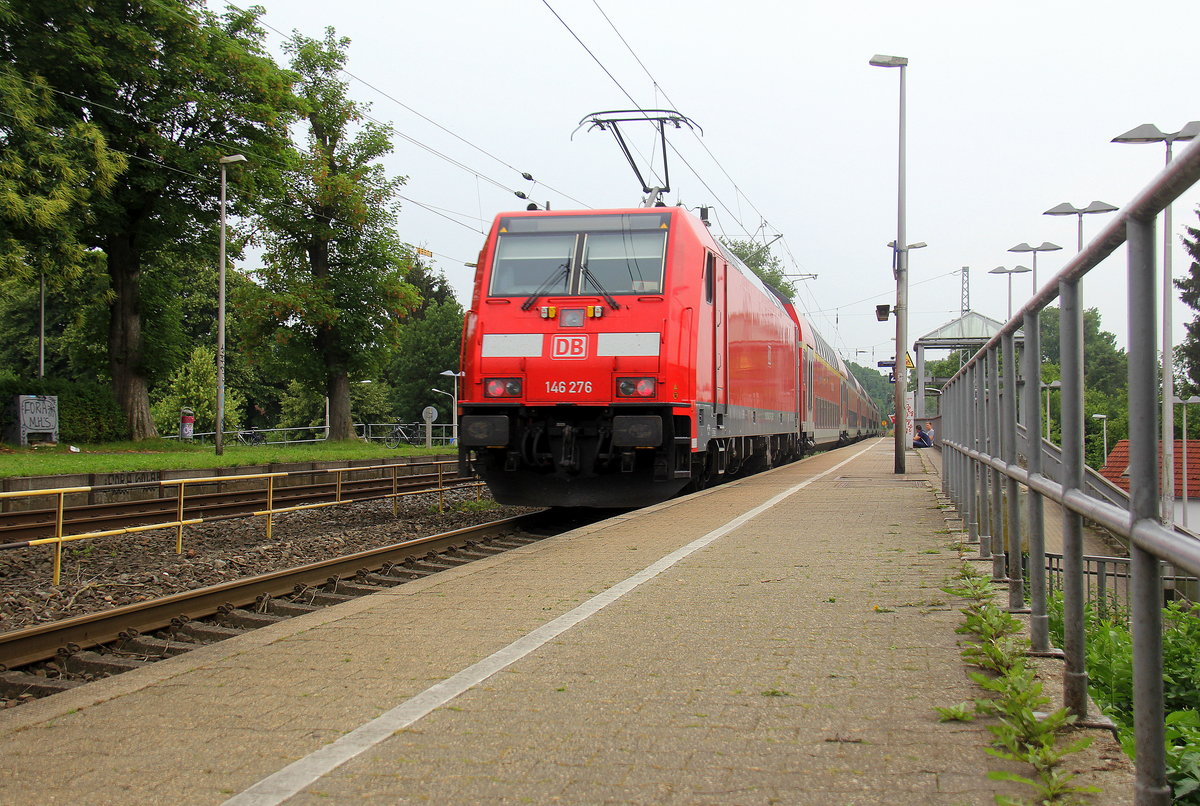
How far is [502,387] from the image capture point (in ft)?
38.6

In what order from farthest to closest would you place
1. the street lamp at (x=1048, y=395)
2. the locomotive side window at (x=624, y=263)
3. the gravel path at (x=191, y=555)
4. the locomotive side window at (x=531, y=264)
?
1. the locomotive side window at (x=531, y=264)
2. the locomotive side window at (x=624, y=263)
3. the gravel path at (x=191, y=555)
4. the street lamp at (x=1048, y=395)

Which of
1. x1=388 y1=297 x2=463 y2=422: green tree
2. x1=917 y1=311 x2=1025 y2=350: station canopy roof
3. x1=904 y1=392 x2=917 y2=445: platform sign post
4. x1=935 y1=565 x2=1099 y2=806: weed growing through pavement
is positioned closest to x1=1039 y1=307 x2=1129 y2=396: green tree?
x1=935 y1=565 x2=1099 y2=806: weed growing through pavement

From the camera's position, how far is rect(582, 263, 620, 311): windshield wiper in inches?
462

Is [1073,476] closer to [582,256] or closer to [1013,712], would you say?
[1013,712]

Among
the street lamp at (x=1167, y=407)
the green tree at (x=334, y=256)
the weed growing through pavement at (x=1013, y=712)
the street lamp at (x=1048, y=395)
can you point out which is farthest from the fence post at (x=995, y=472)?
the green tree at (x=334, y=256)

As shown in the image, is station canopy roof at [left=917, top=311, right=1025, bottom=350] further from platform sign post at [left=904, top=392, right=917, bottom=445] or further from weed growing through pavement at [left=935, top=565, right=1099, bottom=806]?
weed growing through pavement at [left=935, top=565, right=1099, bottom=806]

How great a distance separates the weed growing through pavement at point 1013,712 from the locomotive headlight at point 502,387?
7294 millimetres

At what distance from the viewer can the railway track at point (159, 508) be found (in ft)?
35.6

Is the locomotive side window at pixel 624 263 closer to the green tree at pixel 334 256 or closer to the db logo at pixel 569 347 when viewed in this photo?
the db logo at pixel 569 347

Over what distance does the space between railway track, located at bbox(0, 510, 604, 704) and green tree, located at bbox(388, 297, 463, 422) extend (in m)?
61.2

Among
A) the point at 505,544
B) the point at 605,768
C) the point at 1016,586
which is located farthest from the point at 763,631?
the point at 505,544

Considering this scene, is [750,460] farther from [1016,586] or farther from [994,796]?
[994,796]

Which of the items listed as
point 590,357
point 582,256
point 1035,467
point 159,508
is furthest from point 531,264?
point 1035,467

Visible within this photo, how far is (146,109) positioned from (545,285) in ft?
61.1
